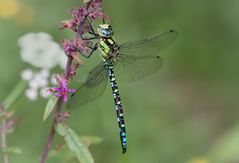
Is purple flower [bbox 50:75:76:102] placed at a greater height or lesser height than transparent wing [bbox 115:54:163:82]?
lesser

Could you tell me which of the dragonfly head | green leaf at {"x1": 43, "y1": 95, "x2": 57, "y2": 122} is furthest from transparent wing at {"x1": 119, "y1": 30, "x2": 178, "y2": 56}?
green leaf at {"x1": 43, "y1": 95, "x2": 57, "y2": 122}

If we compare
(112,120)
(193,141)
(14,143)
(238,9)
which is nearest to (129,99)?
(112,120)

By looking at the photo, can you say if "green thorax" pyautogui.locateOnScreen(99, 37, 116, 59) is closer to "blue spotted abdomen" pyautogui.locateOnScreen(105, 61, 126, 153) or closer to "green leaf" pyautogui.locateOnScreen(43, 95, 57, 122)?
"blue spotted abdomen" pyautogui.locateOnScreen(105, 61, 126, 153)

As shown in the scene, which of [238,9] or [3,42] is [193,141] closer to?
[238,9]

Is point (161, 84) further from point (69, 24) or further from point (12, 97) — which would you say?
point (69, 24)

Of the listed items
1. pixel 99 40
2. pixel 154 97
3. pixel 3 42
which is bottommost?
pixel 99 40

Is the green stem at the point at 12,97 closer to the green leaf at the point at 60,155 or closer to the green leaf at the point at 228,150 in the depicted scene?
the green leaf at the point at 60,155
